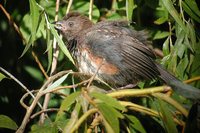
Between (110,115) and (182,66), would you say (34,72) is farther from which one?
(110,115)

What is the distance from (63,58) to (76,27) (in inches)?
20.9

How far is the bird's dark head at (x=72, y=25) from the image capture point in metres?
3.76

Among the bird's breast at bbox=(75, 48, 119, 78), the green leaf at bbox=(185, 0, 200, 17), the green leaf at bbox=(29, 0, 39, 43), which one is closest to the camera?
the green leaf at bbox=(29, 0, 39, 43)

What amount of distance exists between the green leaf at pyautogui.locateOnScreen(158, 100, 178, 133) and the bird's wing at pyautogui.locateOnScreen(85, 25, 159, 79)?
1.50 meters

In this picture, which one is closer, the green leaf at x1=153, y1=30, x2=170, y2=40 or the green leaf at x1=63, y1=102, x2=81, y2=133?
the green leaf at x1=63, y1=102, x2=81, y2=133

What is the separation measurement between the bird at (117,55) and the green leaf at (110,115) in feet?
5.16

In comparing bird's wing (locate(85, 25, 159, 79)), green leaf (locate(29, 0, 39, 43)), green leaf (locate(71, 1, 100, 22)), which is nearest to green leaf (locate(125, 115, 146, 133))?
green leaf (locate(29, 0, 39, 43))

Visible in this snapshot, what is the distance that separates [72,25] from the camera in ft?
13.1

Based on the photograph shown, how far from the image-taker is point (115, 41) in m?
3.48

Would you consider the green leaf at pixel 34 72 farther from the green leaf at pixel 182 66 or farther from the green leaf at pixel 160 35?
the green leaf at pixel 182 66

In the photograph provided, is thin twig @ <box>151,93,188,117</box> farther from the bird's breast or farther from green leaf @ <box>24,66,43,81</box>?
green leaf @ <box>24,66,43,81</box>

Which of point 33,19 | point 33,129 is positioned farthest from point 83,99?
point 33,19

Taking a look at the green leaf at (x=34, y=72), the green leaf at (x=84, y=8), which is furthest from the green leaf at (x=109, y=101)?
the green leaf at (x=34, y=72)

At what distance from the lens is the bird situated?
3.36 m
